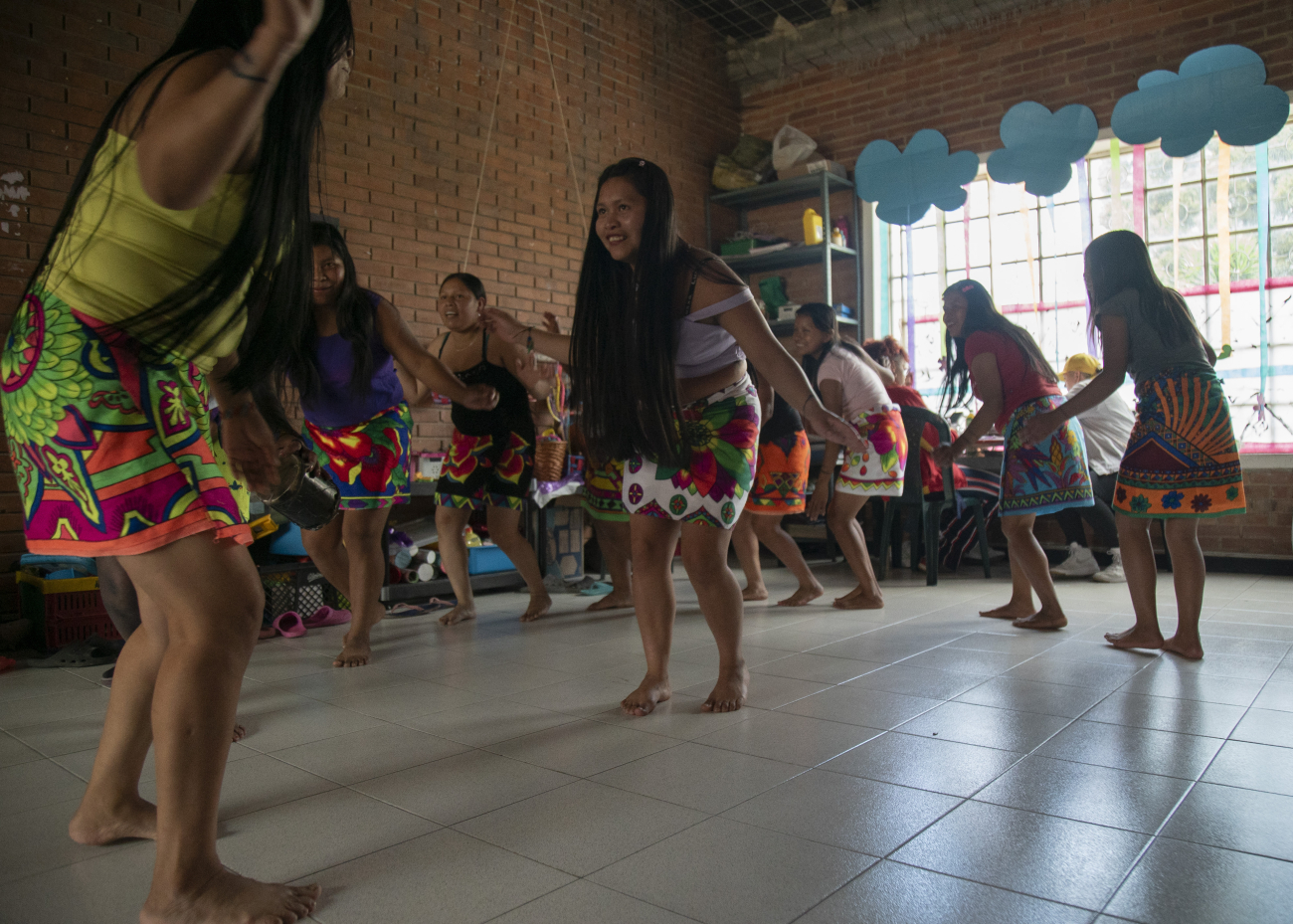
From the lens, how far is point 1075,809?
1.71 metres

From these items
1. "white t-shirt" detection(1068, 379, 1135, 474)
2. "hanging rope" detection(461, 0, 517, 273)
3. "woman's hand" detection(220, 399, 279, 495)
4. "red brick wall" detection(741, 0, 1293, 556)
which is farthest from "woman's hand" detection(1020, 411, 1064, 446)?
"hanging rope" detection(461, 0, 517, 273)

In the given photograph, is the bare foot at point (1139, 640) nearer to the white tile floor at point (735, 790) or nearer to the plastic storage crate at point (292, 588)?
the white tile floor at point (735, 790)

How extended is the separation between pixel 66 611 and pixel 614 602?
7.36 ft

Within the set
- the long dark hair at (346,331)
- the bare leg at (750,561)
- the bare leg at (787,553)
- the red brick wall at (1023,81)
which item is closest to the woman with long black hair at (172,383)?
the long dark hair at (346,331)

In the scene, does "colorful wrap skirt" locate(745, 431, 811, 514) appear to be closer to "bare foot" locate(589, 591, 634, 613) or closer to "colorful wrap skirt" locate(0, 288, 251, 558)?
"bare foot" locate(589, 591, 634, 613)

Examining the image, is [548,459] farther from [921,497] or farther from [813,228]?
[813,228]

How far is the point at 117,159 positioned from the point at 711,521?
5.21 ft

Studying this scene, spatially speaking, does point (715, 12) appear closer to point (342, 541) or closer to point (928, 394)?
point (928, 394)

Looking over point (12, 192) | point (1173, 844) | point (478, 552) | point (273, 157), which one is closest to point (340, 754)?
point (273, 157)

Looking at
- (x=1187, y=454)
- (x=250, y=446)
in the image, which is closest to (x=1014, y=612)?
(x=1187, y=454)

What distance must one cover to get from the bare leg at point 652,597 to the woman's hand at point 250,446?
3.69ft

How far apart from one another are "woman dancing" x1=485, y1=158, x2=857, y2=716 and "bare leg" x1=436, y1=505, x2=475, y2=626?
149cm

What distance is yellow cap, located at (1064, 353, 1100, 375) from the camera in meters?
5.65

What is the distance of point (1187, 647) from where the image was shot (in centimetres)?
303
